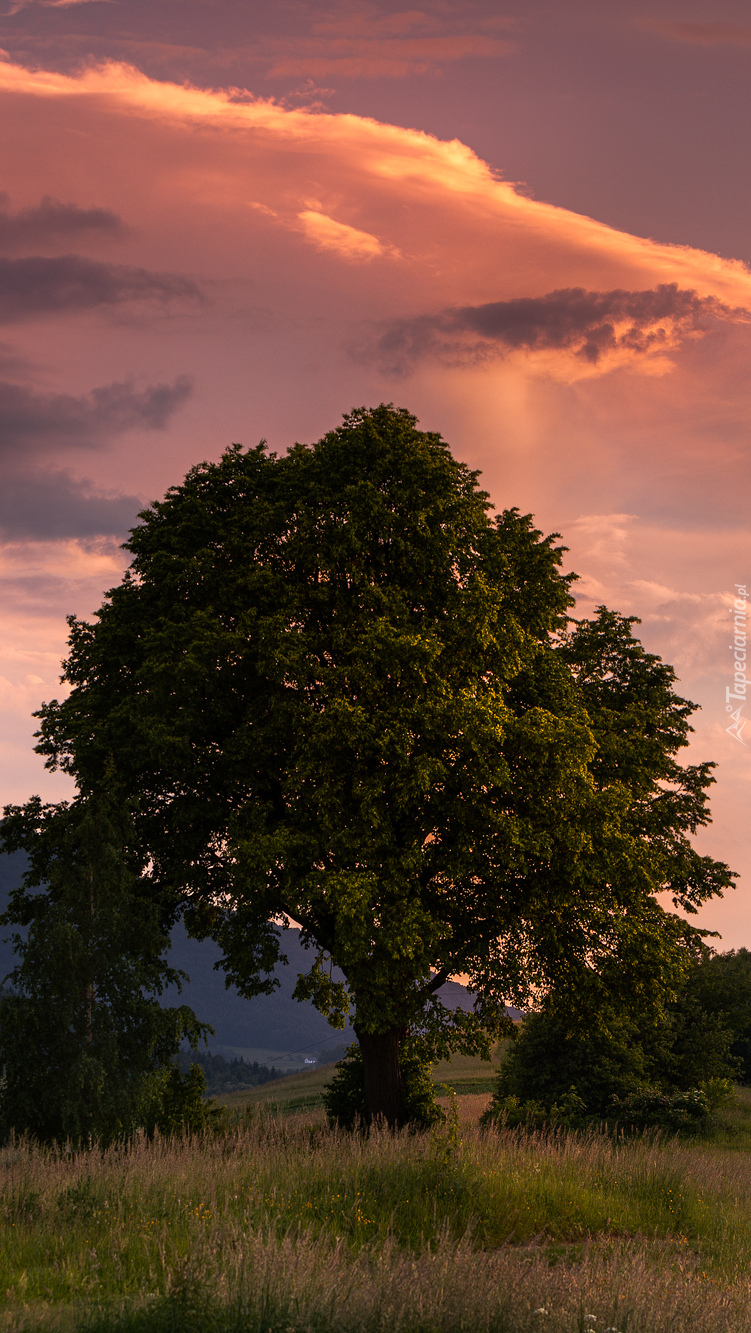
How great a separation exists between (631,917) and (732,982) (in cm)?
2605

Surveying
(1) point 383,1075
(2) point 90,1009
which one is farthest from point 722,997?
(2) point 90,1009

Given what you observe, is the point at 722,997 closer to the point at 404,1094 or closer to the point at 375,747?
the point at 404,1094

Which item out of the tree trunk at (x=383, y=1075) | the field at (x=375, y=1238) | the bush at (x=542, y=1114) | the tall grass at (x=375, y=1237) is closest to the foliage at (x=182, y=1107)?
the tree trunk at (x=383, y=1075)

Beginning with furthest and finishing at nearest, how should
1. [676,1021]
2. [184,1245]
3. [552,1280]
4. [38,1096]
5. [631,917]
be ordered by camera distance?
1. [676,1021]
2. [631,917]
3. [38,1096]
4. [184,1245]
5. [552,1280]

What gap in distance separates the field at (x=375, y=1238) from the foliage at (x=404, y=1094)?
5912 millimetres

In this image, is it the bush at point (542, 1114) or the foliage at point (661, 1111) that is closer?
the bush at point (542, 1114)

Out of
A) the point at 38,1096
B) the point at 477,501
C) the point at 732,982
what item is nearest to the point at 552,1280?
the point at 38,1096

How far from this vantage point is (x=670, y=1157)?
58.5ft

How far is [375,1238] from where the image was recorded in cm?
1117

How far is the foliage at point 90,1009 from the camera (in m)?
20.0

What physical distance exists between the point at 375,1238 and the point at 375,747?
36.7 ft

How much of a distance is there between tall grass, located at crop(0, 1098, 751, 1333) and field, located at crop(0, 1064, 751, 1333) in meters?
0.03

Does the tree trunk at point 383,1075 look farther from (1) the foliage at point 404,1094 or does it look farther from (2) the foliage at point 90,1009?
(2) the foliage at point 90,1009

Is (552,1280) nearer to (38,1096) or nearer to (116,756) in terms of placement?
(38,1096)
